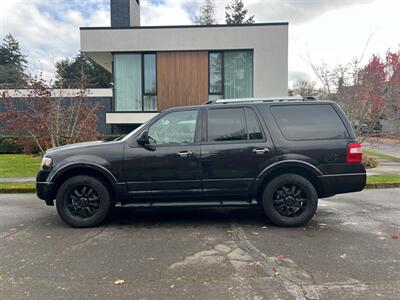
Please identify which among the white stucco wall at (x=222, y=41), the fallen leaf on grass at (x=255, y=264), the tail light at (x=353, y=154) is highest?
the white stucco wall at (x=222, y=41)

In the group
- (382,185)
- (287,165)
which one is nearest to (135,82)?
(382,185)

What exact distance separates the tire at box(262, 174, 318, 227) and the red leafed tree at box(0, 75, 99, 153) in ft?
24.2

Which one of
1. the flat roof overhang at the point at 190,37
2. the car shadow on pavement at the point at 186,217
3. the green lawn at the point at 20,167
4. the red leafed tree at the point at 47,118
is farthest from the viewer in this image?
the flat roof overhang at the point at 190,37

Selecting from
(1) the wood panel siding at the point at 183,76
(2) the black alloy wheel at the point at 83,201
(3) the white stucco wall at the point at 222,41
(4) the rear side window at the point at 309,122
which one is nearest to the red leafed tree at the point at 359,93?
(3) the white stucco wall at the point at 222,41

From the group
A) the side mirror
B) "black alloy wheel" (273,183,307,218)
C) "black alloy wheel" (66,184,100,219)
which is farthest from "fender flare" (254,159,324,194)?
"black alloy wheel" (66,184,100,219)

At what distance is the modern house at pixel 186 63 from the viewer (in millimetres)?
14961

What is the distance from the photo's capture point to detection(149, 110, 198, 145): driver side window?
16.4 ft

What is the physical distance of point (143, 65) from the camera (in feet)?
51.1

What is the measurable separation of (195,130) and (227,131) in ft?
1.73

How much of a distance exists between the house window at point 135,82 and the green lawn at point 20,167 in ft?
16.2

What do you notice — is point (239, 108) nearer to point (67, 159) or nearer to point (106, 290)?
point (67, 159)

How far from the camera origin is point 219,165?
4.91 meters

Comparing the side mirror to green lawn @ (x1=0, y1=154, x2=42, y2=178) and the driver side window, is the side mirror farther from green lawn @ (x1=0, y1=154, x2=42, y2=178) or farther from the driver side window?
green lawn @ (x1=0, y1=154, x2=42, y2=178)

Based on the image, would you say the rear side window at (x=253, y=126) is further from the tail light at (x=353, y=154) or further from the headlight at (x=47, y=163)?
the headlight at (x=47, y=163)
